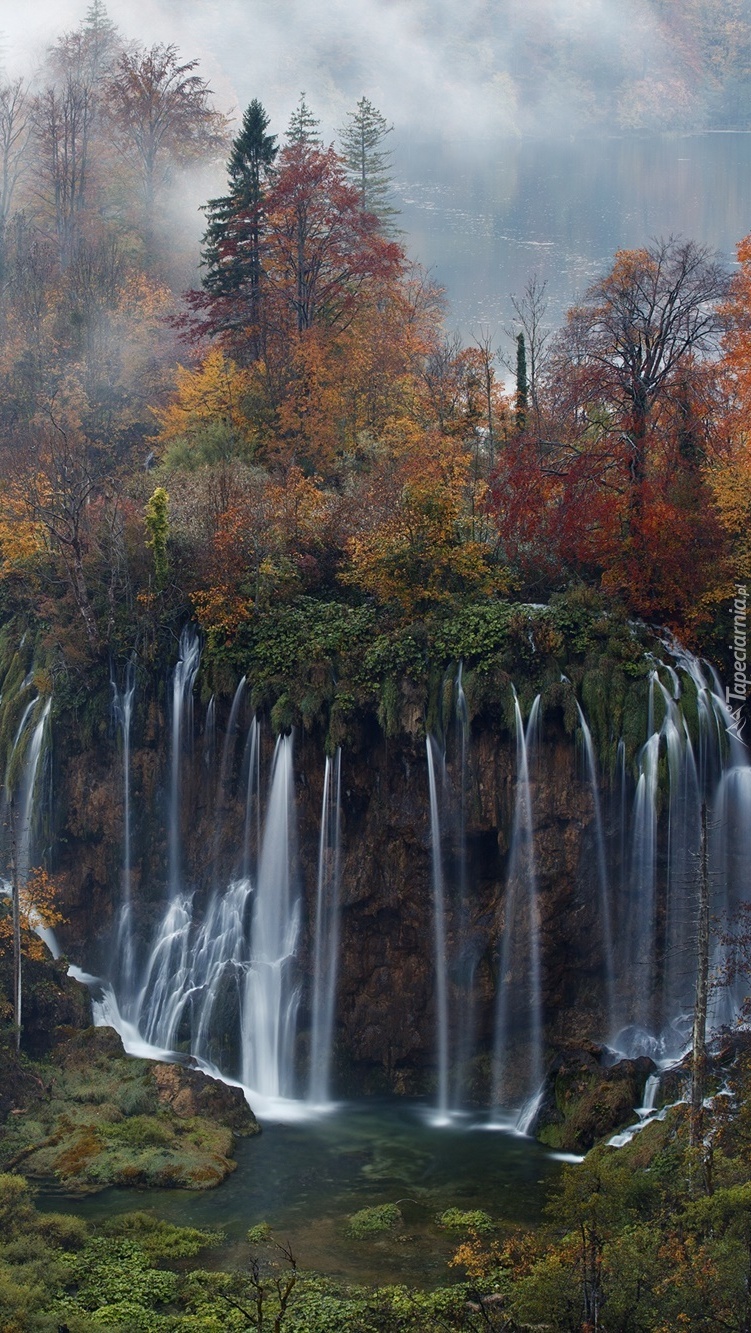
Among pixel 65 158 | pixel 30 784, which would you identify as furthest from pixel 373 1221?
pixel 65 158

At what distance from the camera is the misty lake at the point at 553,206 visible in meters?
89.0

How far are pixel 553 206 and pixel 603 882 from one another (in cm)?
9690

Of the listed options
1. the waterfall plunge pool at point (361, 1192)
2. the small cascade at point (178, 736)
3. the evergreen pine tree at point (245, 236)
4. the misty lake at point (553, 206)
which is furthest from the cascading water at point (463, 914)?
the misty lake at point (553, 206)

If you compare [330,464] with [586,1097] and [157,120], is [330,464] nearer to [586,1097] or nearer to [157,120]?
[586,1097]

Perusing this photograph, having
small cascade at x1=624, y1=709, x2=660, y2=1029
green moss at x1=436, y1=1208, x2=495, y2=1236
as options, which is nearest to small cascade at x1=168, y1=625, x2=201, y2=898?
small cascade at x1=624, y1=709, x2=660, y2=1029

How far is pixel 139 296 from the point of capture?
53656mm

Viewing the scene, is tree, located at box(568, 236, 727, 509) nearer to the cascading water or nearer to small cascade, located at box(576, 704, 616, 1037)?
the cascading water

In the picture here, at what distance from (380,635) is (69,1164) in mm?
13441

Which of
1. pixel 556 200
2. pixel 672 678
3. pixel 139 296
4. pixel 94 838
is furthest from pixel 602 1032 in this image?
pixel 556 200

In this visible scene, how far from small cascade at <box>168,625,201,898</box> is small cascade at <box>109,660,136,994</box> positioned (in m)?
1.24

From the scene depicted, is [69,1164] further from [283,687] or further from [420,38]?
[420,38]

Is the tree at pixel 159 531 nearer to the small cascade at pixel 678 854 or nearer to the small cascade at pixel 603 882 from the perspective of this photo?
the small cascade at pixel 603 882

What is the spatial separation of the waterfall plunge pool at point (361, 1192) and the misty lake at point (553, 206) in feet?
182

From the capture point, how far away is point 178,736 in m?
33.2
